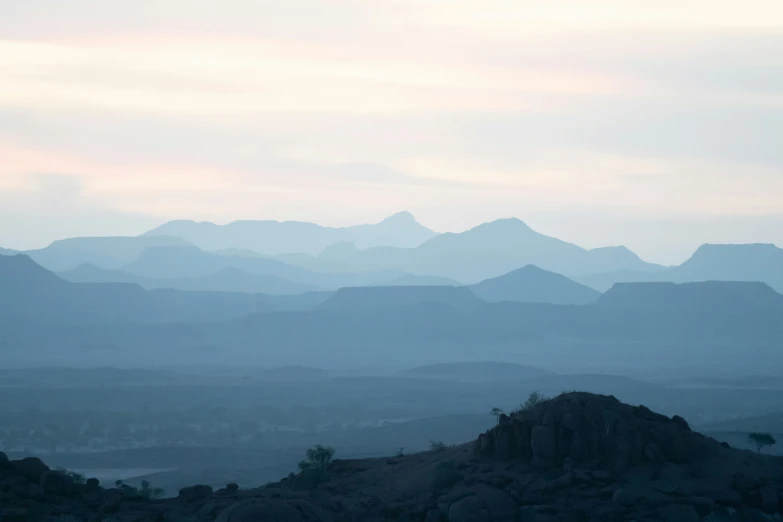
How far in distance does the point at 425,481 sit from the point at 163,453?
39862 mm

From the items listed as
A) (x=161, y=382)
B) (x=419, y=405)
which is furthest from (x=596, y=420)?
(x=161, y=382)

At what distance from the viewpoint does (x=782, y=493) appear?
2873 centimetres

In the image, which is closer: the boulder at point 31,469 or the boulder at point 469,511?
the boulder at point 469,511

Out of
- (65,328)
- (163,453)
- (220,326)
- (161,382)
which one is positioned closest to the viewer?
(163,453)

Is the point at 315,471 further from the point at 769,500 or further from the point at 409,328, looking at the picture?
the point at 409,328

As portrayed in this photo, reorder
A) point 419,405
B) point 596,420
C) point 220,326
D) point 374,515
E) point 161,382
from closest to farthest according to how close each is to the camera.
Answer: point 374,515, point 596,420, point 419,405, point 161,382, point 220,326

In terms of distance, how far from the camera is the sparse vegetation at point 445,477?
96.1 feet

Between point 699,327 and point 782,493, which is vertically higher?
point 699,327

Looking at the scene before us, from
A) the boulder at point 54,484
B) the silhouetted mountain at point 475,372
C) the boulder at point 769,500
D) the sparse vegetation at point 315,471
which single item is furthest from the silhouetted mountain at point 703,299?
the boulder at point 54,484

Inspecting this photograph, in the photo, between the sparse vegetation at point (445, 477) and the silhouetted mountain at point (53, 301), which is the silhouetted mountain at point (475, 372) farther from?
the sparse vegetation at point (445, 477)

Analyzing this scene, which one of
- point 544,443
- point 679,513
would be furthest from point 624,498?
point 544,443

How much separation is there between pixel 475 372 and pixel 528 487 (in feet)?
356

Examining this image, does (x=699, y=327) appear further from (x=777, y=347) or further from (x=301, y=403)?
(x=301, y=403)

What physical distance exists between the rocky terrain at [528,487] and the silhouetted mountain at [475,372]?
97.0m
